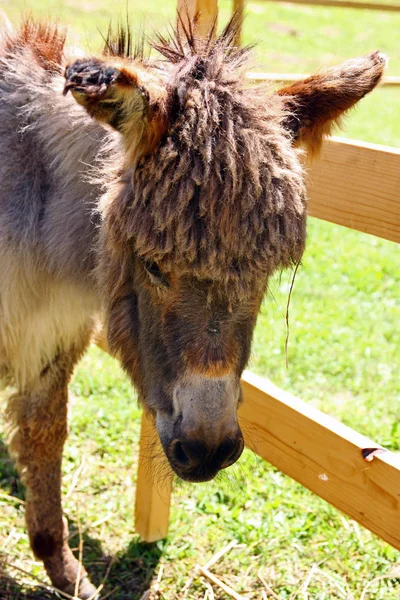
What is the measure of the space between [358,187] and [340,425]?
3.21 ft

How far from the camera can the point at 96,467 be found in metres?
4.25

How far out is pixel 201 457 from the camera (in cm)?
217

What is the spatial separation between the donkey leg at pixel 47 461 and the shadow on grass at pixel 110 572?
107mm

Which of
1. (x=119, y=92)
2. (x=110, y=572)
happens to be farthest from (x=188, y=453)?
(x=110, y=572)

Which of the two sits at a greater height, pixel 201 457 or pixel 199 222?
pixel 199 222

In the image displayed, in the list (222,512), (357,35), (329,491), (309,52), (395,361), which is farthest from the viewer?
(357,35)

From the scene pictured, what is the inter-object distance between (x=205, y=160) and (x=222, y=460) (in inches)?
38.0

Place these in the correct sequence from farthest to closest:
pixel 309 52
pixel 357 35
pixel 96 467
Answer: pixel 357 35 < pixel 309 52 < pixel 96 467

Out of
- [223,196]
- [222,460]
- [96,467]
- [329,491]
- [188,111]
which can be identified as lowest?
[96,467]

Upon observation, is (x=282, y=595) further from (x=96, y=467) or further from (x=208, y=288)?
(x=208, y=288)

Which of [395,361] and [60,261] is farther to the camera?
[395,361]

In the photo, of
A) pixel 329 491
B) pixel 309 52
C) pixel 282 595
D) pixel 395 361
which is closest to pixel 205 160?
pixel 329 491

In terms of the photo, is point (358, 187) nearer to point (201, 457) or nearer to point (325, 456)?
point (325, 456)

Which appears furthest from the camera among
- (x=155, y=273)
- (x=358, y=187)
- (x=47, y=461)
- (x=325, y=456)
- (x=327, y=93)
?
(x=47, y=461)
